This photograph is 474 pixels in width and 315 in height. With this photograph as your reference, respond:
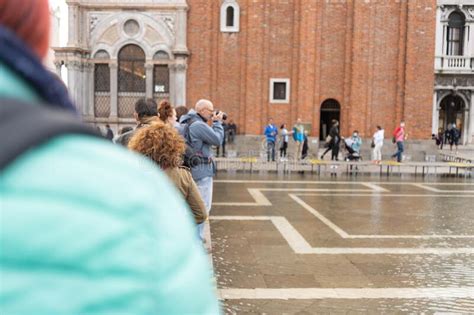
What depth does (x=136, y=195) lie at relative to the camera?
0.77 metres

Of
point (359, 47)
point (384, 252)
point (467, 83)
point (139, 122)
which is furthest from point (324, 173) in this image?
point (467, 83)

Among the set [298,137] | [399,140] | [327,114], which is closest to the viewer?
[399,140]

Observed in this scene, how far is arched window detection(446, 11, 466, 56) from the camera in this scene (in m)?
38.4

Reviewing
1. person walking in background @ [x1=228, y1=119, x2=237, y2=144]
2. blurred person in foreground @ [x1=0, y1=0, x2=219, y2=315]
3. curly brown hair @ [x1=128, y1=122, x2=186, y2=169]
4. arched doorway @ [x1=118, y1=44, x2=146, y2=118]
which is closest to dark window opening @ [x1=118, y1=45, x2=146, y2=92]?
arched doorway @ [x1=118, y1=44, x2=146, y2=118]

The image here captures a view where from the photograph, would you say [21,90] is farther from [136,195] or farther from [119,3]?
[119,3]

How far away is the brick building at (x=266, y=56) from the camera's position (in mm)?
24328

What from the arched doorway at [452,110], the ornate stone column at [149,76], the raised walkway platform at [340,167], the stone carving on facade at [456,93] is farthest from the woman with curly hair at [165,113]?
the arched doorway at [452,110]

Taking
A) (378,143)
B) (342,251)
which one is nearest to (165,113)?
(342,251)

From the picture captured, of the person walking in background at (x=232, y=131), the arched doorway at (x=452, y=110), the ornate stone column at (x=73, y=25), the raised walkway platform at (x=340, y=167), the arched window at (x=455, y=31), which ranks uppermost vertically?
the arched window at (x=455, y=31)

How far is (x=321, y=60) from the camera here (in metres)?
24.5

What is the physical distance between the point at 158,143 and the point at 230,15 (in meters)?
21.0

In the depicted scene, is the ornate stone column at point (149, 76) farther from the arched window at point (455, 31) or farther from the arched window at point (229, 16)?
the arched window at point (455, 31)

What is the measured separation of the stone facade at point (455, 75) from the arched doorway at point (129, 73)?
21.4m

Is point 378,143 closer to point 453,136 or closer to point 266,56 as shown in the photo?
point 266,56
